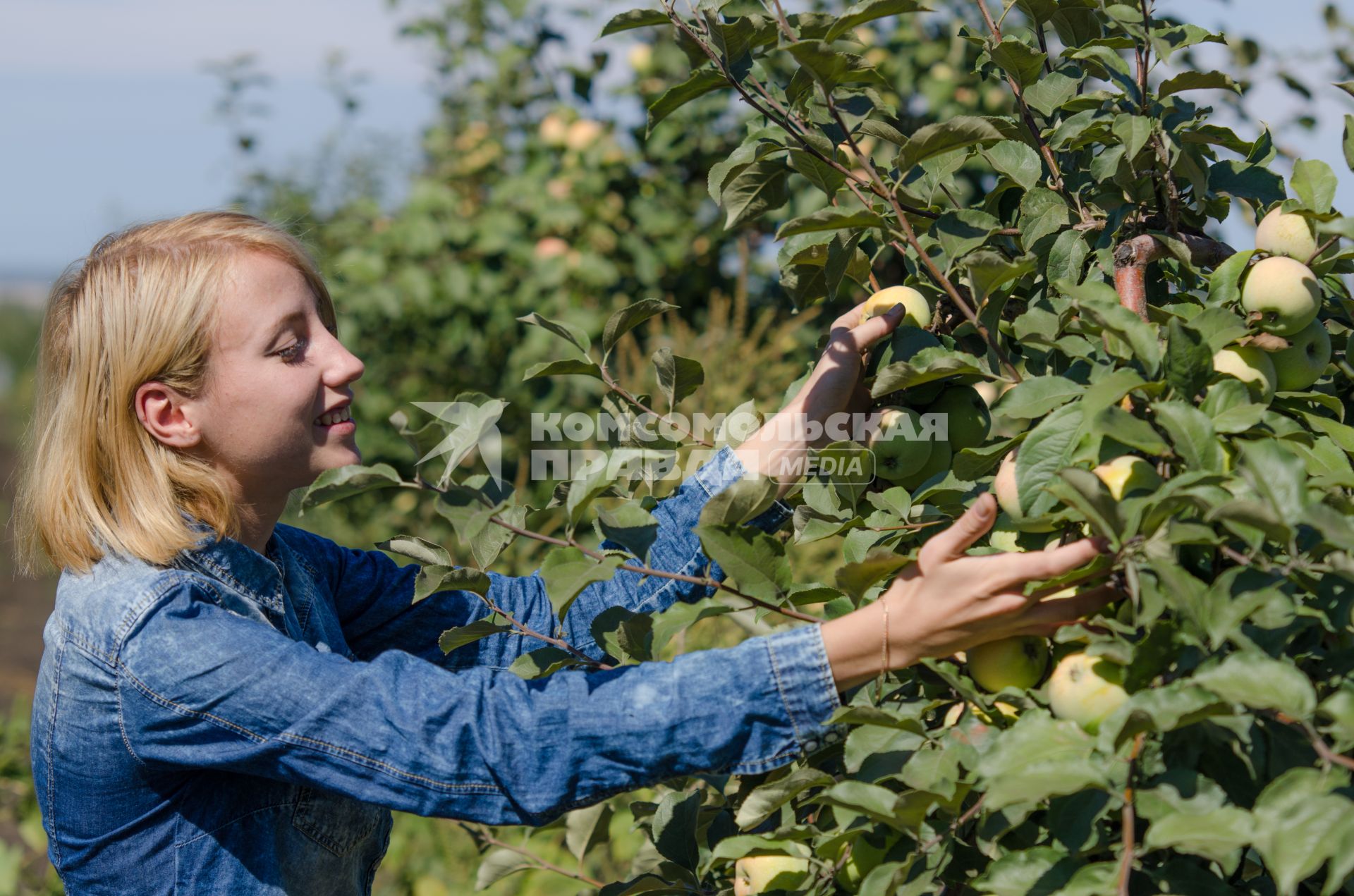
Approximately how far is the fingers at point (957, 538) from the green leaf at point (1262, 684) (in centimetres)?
19

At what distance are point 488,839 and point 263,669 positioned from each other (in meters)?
0.65

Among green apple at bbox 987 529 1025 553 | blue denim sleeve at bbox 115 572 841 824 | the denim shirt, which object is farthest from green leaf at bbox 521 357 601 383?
green apple at bbox 987 529 1025 553

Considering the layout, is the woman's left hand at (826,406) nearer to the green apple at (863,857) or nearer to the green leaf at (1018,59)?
the green leaf at (1018,59)

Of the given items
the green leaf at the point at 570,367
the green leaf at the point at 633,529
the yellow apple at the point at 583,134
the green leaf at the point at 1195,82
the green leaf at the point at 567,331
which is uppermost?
the yellow apple at the point at 583,134

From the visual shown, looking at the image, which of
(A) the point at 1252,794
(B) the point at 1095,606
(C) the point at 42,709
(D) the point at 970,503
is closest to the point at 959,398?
(D) the point at 970,503

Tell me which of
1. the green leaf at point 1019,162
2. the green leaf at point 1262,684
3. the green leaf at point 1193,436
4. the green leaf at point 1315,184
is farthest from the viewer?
the green leaf at point 1019,162

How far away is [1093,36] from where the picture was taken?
1.17 meters

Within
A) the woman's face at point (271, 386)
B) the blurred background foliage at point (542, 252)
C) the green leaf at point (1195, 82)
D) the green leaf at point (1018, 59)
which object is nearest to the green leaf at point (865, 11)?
the green leaf at point (1018, 59)

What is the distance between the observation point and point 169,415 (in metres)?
1.23

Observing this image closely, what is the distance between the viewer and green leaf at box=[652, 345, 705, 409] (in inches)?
46.6

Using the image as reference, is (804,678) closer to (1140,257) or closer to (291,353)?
(1140,257)

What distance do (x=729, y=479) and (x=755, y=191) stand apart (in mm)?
372

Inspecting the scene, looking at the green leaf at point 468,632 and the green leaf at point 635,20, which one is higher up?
the green leaf at point 635,20

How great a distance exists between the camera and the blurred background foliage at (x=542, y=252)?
321 cm
